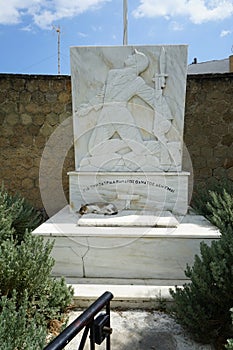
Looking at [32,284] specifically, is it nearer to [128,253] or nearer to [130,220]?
[128,253]

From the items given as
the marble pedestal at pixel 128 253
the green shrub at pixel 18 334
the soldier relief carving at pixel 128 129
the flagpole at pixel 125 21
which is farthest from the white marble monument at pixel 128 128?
the green shrub at pixel 18 334

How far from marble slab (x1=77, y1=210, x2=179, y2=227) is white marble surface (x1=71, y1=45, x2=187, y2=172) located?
46 cm

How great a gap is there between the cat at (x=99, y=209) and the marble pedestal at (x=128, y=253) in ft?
1.30

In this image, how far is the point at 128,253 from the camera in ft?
7.29

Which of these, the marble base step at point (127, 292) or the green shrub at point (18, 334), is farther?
the marble base step at point (127, 292)

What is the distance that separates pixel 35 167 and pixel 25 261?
2.16 metres

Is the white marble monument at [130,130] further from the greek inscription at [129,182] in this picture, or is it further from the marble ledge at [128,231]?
the marble ledge at [128,231]

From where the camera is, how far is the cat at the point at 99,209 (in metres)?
2.63

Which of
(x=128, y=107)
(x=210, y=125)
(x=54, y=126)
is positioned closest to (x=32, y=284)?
(x=128, y=107)

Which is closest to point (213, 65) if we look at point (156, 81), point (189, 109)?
point (189, 109)

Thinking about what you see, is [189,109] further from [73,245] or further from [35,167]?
[73,245]

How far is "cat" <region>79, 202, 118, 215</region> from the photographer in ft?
8.62

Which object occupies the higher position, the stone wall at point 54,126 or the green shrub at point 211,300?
the stone wall at point 54,126

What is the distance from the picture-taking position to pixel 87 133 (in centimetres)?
285
